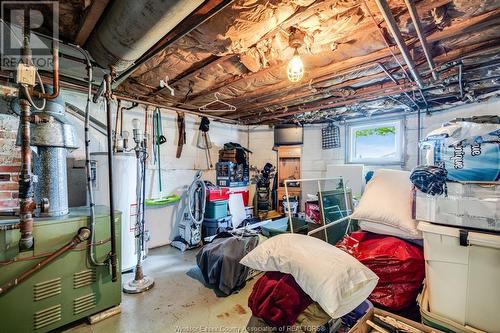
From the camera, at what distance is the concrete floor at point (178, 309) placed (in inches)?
80.0

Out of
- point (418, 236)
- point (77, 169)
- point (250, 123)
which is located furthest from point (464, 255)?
point (250, 123)

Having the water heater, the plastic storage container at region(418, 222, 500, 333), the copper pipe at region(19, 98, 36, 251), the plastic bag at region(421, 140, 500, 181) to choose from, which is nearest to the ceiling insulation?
the copper pipe at region(19, 98, 36, 251)

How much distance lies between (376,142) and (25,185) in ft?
16.6

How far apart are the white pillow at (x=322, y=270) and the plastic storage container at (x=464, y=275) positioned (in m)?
0.45

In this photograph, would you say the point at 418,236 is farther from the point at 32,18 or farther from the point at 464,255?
the point at 32,18

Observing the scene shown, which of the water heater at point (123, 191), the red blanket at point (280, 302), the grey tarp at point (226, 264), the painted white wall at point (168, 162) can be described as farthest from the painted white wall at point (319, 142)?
the red blanket at point (280, 302)

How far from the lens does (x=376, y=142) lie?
4488mm

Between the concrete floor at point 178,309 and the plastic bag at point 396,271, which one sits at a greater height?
the plastic bag at point 396,271

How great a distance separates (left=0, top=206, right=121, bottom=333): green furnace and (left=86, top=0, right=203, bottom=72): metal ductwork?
1.41 m

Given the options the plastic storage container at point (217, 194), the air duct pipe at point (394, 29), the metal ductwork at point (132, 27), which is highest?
the air duct pipe at point (394, 29)

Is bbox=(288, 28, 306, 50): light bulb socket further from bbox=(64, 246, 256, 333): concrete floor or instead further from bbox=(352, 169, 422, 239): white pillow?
bbox=(64, 246, 256, 333): concrete floor

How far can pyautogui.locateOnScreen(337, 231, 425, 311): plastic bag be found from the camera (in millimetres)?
1916

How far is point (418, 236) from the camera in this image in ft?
6.64

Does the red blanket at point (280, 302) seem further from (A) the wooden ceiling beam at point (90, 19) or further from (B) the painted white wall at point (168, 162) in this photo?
(B) the painted white wall at point (168, 162)
